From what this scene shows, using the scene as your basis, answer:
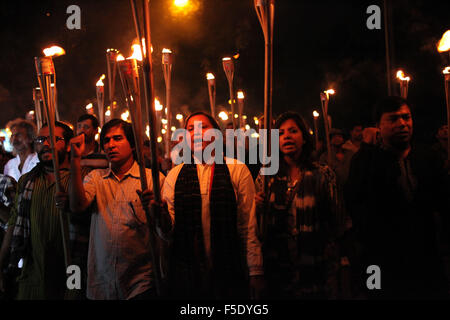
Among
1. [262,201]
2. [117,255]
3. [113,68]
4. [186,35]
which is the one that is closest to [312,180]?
[262,201]

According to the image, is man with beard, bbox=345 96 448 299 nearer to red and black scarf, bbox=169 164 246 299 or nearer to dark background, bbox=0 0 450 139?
red and black scarf, bbox=169 164 246 299

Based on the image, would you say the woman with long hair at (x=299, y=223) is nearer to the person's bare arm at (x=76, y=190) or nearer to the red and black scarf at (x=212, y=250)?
the red and black scarf at (x=212, y=250)

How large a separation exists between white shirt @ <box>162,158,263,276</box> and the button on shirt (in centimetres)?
22

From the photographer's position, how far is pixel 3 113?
1277 cm

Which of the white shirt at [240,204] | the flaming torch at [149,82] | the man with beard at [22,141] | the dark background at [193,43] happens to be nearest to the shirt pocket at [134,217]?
the white shirt at [240,204]

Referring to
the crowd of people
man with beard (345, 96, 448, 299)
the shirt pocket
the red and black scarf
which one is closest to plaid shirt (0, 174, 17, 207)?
the crowd of people

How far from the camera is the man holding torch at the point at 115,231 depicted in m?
3.06

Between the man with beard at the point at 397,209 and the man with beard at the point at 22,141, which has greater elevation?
the man with beard at the point at 22,141

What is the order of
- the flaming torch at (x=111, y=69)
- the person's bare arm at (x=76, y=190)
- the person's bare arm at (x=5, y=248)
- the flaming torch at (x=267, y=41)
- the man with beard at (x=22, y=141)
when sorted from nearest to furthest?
the flaming torch at (x=267, y=41) < the person's bare arm at (x=76, y=190) < the person's bare arm at (x=5, y=248) < the flaming torch at (x=111, y=69) < the man with beard at (x=22, y=141)

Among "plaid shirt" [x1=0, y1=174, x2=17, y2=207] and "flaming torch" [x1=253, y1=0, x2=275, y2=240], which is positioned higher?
"flaming torch" [x1=253, y1=0, x2=275, y2=240]

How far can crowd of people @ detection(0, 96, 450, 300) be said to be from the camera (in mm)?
3035

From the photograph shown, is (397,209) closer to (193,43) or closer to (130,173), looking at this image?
(130,173)

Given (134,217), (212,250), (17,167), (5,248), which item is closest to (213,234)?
(212,250)
